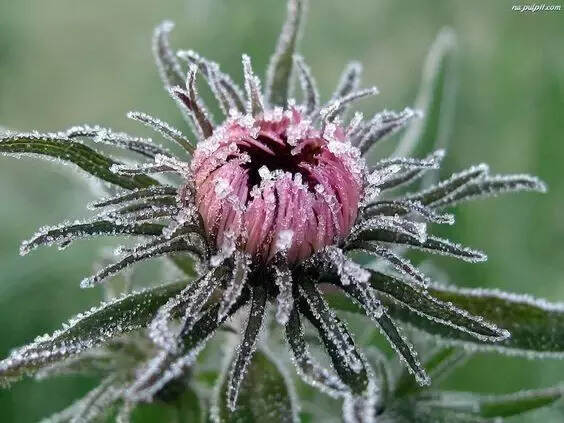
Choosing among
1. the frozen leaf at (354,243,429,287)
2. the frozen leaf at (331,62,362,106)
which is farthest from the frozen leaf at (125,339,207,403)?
the frozen leaf at (331,62,362,106)

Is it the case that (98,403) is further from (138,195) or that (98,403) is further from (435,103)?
(435,103)

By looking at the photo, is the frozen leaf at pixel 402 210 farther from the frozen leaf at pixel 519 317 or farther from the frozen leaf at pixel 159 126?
the frozen leaf at pixel 159 126

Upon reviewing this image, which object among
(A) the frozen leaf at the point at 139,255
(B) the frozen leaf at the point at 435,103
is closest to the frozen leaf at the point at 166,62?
(A) the frozen leaf at the point at 139,255

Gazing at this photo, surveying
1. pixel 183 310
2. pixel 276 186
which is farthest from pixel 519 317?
pixel 183 310

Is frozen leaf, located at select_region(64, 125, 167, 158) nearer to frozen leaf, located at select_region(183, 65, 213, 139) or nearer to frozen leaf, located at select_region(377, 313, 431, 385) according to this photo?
frozen leaf, located at select_region(183, 65, 213, 139)

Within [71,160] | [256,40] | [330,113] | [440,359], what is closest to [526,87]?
[256,40]

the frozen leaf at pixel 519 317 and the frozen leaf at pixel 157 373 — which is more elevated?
the frozen leaf at pixel 519 317

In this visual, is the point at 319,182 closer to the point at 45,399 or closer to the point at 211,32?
the point at 45,399
